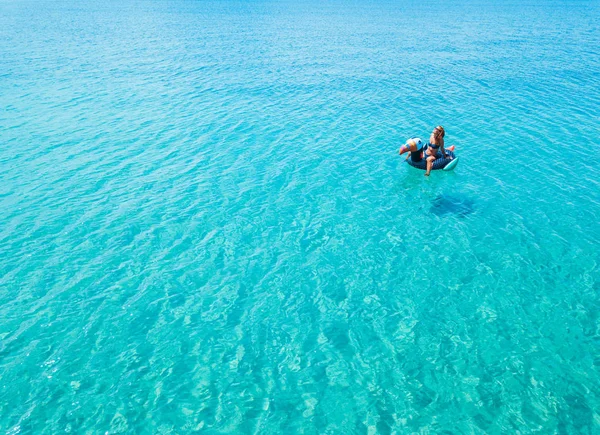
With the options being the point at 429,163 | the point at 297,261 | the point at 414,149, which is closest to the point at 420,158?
the point at 429,163

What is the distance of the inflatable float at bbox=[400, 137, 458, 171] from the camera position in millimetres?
25109

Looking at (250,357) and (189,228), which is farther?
(189,228)

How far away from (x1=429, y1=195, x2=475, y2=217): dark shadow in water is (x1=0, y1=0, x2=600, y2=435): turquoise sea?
0.47 feet

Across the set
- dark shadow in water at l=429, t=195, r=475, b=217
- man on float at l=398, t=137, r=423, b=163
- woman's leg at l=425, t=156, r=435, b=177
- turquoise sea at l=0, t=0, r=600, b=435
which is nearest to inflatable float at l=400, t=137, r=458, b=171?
man on float at l=398, t=137, r=423, b=163

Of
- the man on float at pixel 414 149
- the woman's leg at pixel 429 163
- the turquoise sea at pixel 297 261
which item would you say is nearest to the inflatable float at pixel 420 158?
the man on float at pixel 414 149

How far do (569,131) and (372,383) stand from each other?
1147 inches

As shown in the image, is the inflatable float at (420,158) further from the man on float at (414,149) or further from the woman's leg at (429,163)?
the woman's leg at (429,163)

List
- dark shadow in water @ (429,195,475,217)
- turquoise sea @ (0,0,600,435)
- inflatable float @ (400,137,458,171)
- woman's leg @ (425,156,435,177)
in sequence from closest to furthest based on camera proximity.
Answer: turquoise sea @ (0,0,600,435), dark shadow in water @ (429,195,475,217), inflatable float @ (400,137,458,171), woman's leg @ (425,156,435,177)

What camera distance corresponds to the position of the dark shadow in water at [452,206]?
2181 cm

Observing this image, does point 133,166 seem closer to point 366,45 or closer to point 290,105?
point 290,105

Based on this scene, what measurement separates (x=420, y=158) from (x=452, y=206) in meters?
4.80

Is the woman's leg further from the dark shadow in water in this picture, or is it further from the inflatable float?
the dark shadow in water

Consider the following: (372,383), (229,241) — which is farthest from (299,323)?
(229,241)

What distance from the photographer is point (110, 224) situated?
20.3 m
